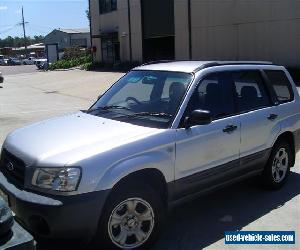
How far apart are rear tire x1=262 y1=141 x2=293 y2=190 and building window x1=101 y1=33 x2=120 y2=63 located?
34406 mm

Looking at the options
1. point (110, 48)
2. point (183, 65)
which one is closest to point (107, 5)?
point (110, 48)

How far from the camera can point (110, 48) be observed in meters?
40.9

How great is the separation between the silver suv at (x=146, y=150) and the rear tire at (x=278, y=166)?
0.01 meters

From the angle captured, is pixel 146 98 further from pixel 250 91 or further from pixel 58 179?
pixel 58 179

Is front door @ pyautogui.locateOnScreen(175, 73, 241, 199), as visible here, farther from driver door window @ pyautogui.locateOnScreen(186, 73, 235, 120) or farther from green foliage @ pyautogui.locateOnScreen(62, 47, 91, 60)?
green foliage @ pyautogui.locateOnScreen(62, 47, 91, 60)

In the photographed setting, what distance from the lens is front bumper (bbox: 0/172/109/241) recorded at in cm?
364

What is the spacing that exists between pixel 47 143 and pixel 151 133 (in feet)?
3.16

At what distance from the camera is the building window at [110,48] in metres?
39.9

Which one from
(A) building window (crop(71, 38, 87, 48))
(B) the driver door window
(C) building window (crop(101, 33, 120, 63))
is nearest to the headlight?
(B) the driver door window

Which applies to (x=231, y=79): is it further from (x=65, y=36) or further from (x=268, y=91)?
(x=65, y=36)

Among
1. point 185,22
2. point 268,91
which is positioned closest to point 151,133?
point 268,91

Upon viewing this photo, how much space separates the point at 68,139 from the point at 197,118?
1.27 m

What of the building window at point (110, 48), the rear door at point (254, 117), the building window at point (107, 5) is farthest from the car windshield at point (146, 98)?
the building window at point (107, 5)

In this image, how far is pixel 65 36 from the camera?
307 feet
